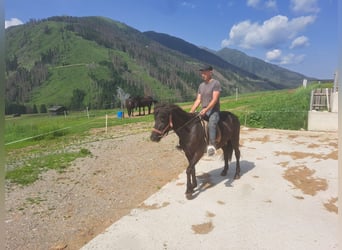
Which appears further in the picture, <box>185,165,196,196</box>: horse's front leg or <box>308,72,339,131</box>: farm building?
<box>308,72,339,131</box>: farm building

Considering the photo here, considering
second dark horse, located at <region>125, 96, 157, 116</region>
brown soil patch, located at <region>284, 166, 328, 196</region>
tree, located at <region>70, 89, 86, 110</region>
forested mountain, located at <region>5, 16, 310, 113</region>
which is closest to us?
brown soil patch, located at <region>284, 166, 328, 196</region>

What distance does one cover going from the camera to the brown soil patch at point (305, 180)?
22.0 ft

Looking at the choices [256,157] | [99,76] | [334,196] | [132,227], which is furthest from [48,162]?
[99,76]

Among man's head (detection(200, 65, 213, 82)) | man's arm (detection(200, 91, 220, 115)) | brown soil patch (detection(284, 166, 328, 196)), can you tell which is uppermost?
man's head (detection(200, 65, 213, 82))

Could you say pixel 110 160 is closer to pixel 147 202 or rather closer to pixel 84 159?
pixel 84 159

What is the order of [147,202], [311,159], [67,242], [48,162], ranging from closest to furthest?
[67,242], [147,202], [311,159], [48,162]

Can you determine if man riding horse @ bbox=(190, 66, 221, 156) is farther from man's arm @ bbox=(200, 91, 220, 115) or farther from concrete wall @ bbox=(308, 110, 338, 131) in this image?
concrete wall @ bbox=(308, 110, 338, 131)

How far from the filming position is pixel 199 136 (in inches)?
249

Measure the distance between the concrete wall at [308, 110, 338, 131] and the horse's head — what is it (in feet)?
36.4

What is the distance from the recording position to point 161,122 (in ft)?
19.0

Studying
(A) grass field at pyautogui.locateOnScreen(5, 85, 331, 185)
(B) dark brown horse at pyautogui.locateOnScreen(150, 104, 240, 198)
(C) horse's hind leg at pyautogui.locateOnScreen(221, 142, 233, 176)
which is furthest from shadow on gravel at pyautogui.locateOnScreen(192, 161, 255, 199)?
(A) grass field at pyautogui.locateOnScreen(5, 85, 331, 185)

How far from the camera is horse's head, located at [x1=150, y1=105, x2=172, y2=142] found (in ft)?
18.7

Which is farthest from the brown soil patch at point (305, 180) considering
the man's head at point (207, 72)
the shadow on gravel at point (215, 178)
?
the man's head at point (207, 72)

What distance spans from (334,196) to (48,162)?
8488 millimetres
